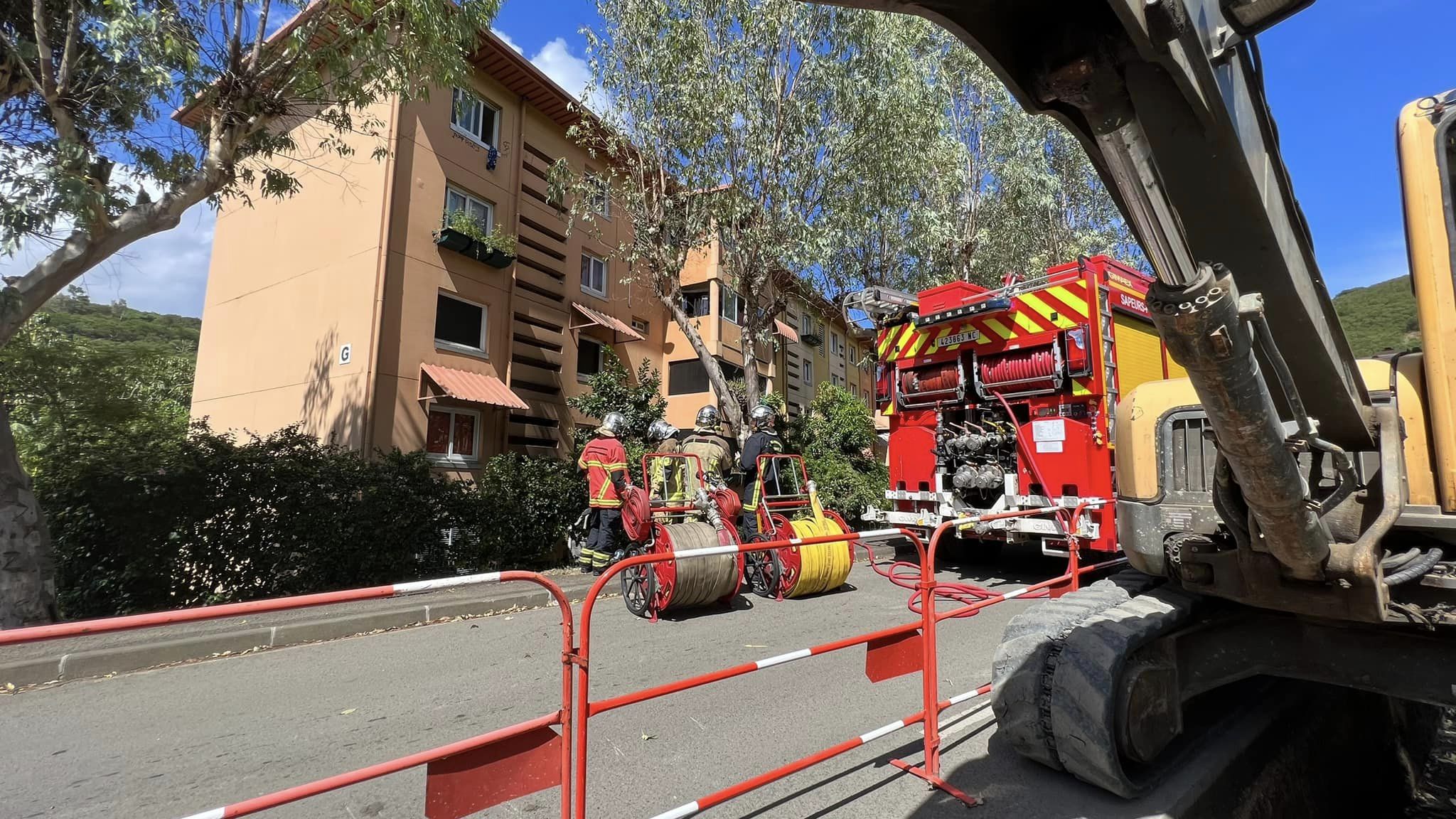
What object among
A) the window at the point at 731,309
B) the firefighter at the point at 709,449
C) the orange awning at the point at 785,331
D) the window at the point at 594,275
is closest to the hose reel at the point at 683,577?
the firefighter at the point at 709,449

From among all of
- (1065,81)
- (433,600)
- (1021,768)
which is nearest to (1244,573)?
(1021,768)

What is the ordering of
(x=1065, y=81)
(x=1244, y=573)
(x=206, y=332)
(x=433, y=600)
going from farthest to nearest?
1. (x=206, y=332)
2. (x=433, y=600)
3. (x=1244, y=573)
4. (x=1065, y=81)

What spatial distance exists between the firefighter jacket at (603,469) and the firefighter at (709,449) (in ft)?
2.80

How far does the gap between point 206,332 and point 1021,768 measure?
1693 cm

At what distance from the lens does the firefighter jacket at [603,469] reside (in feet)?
24.7

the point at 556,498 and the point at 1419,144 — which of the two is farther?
the point at 556,498

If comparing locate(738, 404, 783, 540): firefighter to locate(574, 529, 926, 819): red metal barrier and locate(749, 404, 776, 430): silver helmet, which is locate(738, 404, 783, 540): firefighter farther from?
locate(574, 529, 926, 819): red metal barrier

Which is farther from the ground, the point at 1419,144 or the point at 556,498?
the point at 1419,144

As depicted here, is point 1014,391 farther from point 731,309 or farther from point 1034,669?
point 731,309

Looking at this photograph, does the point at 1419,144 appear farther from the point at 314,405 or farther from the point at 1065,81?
the point at 314,405

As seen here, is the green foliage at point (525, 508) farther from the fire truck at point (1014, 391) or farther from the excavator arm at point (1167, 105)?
the excavator arm at point (1167, 105)

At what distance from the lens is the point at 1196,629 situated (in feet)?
10.5

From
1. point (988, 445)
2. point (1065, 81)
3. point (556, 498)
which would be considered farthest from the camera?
point (556, 498)

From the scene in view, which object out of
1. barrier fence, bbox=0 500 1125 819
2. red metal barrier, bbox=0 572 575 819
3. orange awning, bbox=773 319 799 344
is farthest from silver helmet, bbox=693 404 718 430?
orange awning, bbox=773 319 799 344
